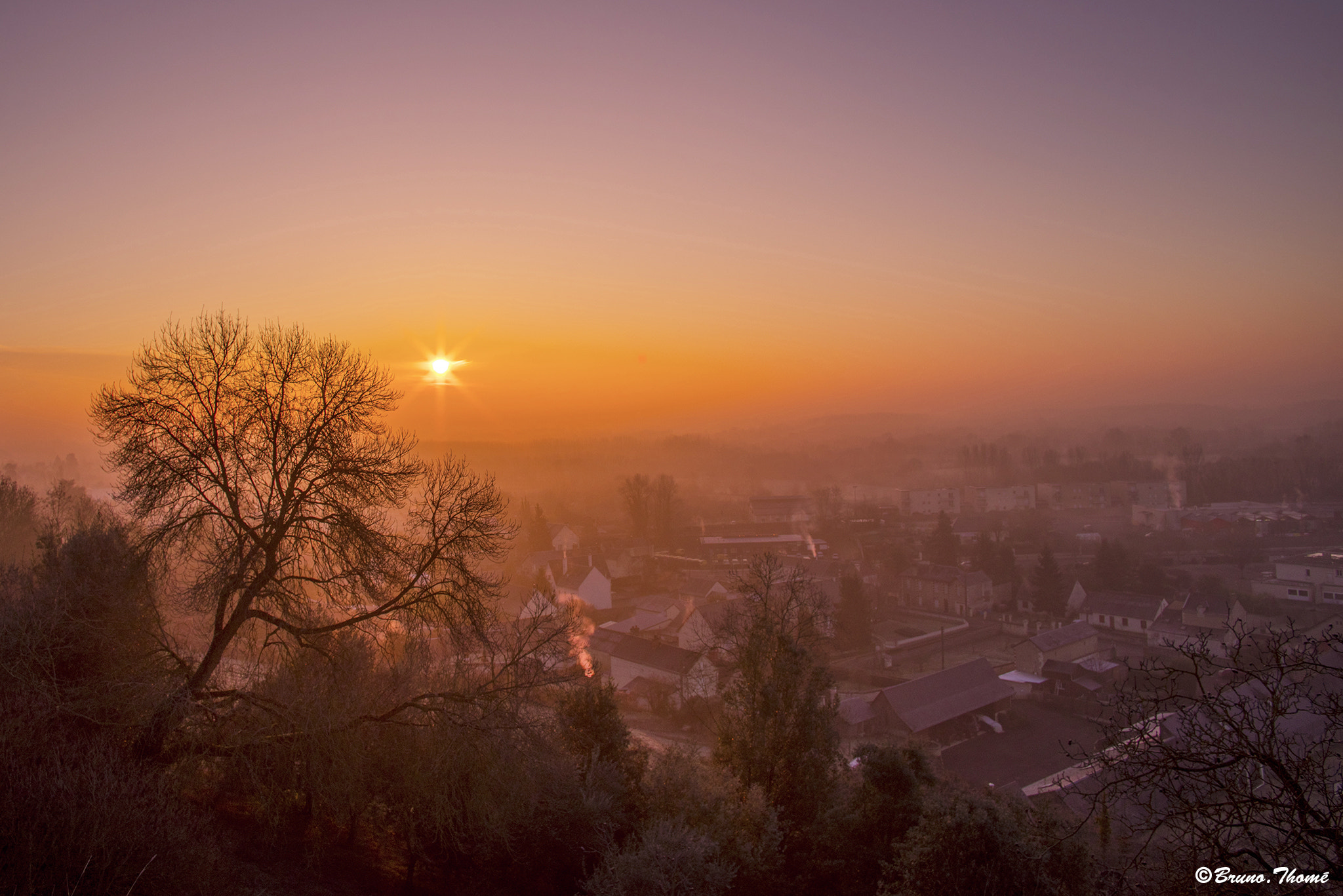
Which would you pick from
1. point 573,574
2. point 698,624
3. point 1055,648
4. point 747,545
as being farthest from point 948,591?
point 573,574

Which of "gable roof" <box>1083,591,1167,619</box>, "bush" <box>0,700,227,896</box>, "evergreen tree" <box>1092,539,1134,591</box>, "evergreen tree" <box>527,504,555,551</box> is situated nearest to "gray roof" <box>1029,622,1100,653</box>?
"gable roof" <box>1083,591,1167,619</box>

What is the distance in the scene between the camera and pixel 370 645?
788cm

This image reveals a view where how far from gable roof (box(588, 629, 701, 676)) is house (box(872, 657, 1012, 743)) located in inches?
211

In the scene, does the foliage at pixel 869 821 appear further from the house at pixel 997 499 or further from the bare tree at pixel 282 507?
the house at pixel 997 499

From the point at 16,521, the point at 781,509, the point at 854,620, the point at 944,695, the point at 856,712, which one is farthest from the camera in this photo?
the point at 781,509

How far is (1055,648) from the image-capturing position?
2181 cm

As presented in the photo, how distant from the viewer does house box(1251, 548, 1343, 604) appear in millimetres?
20734

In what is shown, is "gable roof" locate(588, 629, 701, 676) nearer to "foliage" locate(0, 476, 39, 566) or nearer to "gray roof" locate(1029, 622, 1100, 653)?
"gray roof" locate(1029, 622, 1100, 653)

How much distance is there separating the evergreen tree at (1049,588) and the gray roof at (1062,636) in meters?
3.94

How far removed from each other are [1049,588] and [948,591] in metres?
3.98

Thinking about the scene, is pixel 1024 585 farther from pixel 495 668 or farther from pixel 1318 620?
pixel 495 668

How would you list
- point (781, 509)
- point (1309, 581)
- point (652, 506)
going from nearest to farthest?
point (1309, 581)
point (652, 506)
point (781, 509)

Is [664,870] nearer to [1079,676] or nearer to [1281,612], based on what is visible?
[1079,676]

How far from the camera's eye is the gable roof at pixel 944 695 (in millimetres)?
17625
